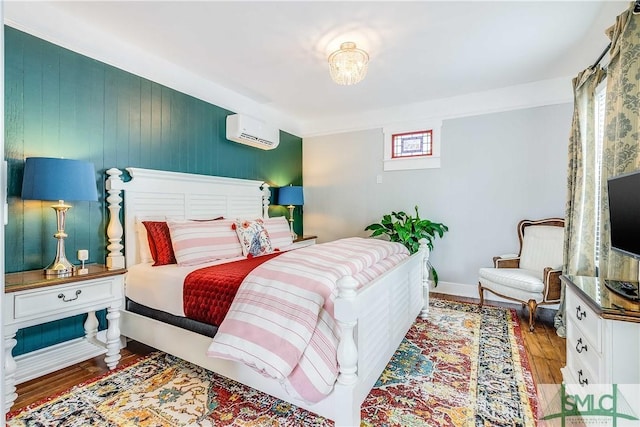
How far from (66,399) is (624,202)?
3.30 meters

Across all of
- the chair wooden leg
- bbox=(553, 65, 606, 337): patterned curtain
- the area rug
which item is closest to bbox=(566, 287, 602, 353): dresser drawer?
the area rug

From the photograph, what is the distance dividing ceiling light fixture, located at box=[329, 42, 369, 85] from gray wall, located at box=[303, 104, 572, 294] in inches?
74.8

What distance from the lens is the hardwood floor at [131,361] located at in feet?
6.32

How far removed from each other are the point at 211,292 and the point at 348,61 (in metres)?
2.06

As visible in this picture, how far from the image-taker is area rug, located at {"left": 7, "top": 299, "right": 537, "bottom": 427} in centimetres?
165

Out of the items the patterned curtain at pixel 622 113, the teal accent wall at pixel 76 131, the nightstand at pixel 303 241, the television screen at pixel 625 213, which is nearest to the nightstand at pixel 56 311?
the teal accent wall at pixel 76 131

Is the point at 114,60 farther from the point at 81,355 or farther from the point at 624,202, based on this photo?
the point at 624,202

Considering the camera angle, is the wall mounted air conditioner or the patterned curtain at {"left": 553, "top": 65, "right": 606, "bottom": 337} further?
the wall mounted air conditioner

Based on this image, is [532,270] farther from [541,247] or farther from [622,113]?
[622,113]

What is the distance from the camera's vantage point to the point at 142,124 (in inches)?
111

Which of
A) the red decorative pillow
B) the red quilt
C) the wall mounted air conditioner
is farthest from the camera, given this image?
the wall mounted air conditioner

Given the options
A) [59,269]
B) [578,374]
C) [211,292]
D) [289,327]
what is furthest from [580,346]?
[59,269]

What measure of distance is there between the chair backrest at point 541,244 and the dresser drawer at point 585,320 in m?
1.53

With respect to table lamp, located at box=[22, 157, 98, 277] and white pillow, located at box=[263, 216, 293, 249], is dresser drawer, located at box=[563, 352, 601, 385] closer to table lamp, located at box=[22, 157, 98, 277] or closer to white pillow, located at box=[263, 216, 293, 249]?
white pillow, located at box=[263, 216, 293, 249]
